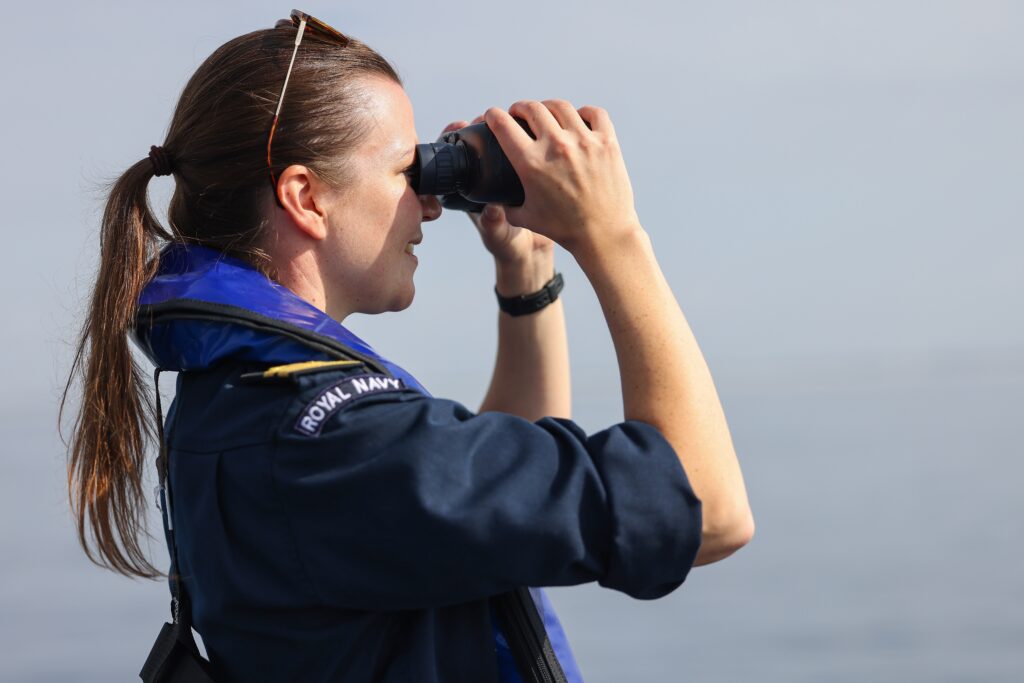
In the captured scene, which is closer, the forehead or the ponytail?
the ponytail

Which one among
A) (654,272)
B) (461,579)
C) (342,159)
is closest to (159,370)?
(342,159)

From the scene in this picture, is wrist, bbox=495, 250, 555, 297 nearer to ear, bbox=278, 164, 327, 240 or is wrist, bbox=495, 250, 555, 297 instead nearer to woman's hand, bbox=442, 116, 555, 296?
woman's hand, bbox=442, 116, 555, 296

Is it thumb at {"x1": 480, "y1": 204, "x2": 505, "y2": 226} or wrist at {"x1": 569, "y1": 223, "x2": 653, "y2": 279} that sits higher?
wrist at {"x1": 569, "y1": 223, "x2": 653, "y2": 279}

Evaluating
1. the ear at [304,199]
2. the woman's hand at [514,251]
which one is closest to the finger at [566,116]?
the ear at [304,199]

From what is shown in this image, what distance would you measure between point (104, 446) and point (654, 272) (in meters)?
0.68

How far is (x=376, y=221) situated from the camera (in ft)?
4.89

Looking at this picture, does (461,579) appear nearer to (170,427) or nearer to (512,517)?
(512,517)

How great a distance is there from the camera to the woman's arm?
6.68 ft

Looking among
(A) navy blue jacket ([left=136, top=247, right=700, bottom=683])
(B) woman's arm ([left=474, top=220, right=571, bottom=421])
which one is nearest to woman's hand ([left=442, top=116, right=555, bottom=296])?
(B) woman's arm ([left=474, top=220, right=571, bottom=421])

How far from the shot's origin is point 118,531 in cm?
143

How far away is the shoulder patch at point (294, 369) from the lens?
122 cm

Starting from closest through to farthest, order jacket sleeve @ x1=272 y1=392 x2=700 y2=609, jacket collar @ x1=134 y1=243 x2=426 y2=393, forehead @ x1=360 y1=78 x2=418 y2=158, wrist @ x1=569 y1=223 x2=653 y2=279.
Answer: jacket sleeve @ x1=272 y1=392 x2=700 y2=609 < jacket collar @ x1=134 y1=243 x2=426 y2=393 < wrist @ x1=569 y1=223 x2=653 y2=279 < forehead @ x1=360 y1=78 x2=418 y2=158

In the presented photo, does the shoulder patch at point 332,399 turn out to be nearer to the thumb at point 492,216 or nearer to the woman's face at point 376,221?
the woman's face at point 376,221

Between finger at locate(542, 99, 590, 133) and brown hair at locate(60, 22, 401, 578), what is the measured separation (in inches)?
9.5
